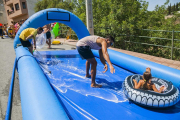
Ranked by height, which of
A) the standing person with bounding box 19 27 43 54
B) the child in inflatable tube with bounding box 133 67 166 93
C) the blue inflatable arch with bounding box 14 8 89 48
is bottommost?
the child in inflatable tube with bounding box 133 67 166 93

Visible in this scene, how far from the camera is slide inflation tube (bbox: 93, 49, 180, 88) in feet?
10.0

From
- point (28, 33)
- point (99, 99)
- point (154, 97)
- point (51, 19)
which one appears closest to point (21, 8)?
point (51, 19)

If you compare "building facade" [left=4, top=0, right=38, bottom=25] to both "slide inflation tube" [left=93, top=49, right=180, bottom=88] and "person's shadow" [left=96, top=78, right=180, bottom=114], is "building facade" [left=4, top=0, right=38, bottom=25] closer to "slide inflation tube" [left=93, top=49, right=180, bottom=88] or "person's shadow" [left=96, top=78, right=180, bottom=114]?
"slide inflation tube" [left=93, top=49, right=180, bottom=88]

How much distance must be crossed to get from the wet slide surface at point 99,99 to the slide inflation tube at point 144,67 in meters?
0.27

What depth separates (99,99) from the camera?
2807mm

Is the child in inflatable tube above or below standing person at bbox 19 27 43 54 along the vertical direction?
below

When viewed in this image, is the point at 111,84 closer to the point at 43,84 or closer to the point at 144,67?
the point at 144,67

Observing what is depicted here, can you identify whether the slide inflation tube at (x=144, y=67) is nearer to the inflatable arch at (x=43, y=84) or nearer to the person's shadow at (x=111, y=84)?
the inflatable arch at (x=43, y=84)

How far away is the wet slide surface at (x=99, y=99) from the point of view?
234cm

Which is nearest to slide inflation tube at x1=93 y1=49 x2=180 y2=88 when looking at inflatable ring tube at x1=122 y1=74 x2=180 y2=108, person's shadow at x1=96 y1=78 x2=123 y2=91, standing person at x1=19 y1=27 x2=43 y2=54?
inflatable ring tube at x1=122 y1=74 x2=180 y2=108

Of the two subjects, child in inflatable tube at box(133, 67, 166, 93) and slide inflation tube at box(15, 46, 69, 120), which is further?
child in inflatable tube at box(133, 67, 166, 93)

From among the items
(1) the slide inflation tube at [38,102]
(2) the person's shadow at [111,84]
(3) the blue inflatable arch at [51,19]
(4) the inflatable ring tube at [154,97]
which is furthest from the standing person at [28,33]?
(4) the inflatable ring tube at [154,97]

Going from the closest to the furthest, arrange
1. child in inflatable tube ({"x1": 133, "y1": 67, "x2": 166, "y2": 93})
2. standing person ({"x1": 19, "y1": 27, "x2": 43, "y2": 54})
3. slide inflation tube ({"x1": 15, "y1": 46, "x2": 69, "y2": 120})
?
slide inflation tube ({"x1": 15, "y1": 46, "x2": 69, "y2": 120}), child in inflatable tube ({"x1": 133, "y1": 67, "x2": 166, "y2": 93}), standing person ({"x1": 19, "y1": 27, "x2": 43, "y2": 54})

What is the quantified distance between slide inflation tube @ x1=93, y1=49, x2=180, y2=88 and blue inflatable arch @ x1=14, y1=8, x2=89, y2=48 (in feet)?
8.16
